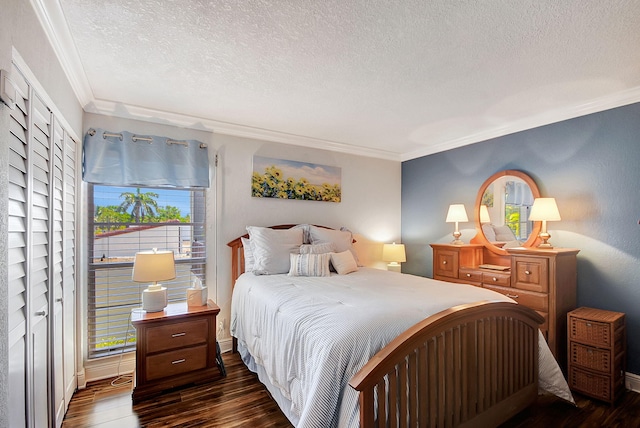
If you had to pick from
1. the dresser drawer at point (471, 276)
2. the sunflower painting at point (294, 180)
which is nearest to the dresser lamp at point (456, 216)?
the dresser drawer at point (471, 276)

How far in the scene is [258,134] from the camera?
3547 mm

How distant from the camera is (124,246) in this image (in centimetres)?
291

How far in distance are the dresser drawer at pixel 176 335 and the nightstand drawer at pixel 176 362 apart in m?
0.05

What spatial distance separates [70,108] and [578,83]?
3790 millimetres

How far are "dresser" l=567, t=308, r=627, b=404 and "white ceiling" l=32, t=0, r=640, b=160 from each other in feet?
5.90

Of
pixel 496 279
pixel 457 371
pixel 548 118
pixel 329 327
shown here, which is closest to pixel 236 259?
pixel 329 327

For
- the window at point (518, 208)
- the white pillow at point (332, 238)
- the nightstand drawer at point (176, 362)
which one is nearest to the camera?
the nightstand drawer at point (176, 362)

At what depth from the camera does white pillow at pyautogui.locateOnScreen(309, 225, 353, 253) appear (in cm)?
341

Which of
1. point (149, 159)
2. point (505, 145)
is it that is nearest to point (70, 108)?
point (149, 159)

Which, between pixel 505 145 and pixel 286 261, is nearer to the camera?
pixel 286 261

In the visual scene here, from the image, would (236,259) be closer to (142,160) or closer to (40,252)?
(142,160)

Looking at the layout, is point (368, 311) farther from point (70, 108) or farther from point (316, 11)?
point (70, 108)

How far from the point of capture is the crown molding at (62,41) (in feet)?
4.98

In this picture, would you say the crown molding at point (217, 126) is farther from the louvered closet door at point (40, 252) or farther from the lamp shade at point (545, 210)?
the lamp shade at point (545, 210)
